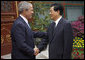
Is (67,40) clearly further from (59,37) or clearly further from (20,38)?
(20,38)

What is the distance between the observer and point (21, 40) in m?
2.86

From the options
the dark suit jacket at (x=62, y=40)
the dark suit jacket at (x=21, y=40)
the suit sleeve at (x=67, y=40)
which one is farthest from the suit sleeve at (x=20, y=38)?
the suit sleeve at (x=67, y=40)

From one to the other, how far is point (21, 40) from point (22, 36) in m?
0.08

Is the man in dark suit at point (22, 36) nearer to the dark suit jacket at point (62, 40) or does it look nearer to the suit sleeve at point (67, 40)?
the dark suit jacket at point (62, 40)

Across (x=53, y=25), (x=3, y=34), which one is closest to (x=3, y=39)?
(x=3, y=34)

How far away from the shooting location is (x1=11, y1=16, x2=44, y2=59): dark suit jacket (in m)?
2.88

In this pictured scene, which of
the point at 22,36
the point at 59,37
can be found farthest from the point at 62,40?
the point at 22,36

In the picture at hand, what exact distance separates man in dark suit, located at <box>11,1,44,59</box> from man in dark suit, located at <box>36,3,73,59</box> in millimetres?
429

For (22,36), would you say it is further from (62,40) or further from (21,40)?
(62,40)

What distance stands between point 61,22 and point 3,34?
12.0 feet

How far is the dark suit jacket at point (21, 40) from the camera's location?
2875mm

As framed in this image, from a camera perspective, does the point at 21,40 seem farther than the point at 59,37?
No

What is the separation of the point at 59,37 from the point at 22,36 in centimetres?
72

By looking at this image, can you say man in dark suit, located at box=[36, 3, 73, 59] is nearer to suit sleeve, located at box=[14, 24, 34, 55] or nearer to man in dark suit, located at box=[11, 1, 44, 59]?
man in dark suit, located at box=[11, 1, 44, 59]
